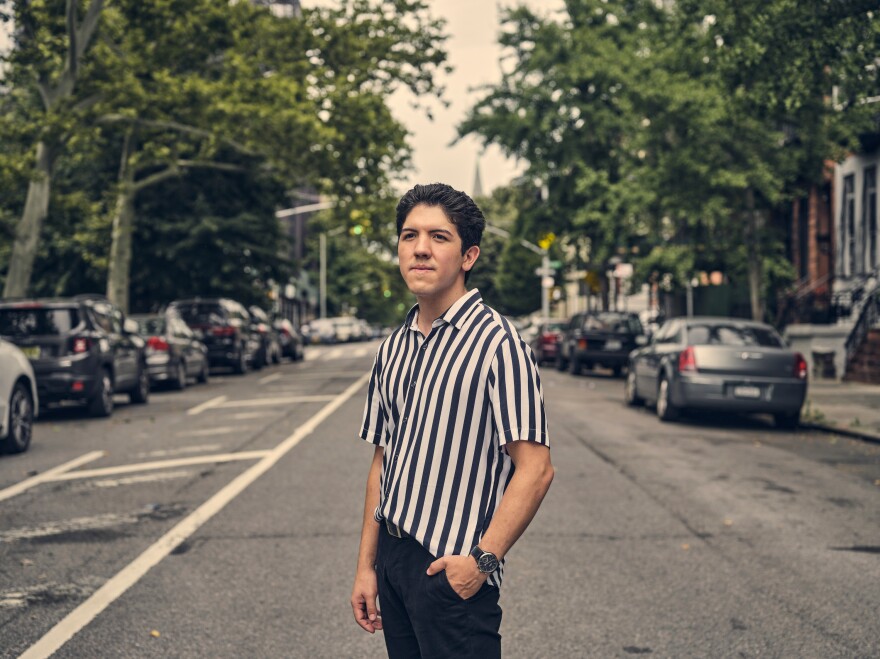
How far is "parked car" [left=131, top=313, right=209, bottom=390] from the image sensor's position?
22.3m

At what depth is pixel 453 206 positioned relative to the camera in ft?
9.39

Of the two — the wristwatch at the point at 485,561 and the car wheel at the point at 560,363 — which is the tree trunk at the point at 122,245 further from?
the wristwatch at the point at 485,561

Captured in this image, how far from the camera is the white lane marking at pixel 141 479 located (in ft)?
33.5

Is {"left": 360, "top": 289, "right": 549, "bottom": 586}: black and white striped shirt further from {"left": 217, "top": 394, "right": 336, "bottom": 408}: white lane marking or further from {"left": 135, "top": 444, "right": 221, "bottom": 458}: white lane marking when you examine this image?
{"left": 217, "top": 394, "right": 336, "bottom": 408}: white lane marking

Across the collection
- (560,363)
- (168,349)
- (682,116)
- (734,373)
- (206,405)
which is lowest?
(206,405)

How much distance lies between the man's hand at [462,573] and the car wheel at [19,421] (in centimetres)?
1054

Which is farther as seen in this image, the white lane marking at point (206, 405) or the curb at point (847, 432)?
the white lane marking at point (206, 405)

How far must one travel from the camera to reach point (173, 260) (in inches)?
1383

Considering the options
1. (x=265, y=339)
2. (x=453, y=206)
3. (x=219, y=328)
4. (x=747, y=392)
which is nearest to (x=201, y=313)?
(x=219, y=328)

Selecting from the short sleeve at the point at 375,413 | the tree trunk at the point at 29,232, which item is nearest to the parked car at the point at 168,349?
the tree trunk at the point at 29,232

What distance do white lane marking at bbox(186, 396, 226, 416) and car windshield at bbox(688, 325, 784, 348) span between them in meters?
7.36

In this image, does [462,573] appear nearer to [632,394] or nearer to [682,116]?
[632,394]

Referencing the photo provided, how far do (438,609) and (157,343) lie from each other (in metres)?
20.3

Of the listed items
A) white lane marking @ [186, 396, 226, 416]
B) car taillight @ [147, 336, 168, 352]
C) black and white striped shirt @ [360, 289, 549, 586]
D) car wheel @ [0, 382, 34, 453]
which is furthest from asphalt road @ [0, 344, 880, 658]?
car taillight @ [147, 336, 168, 352]
